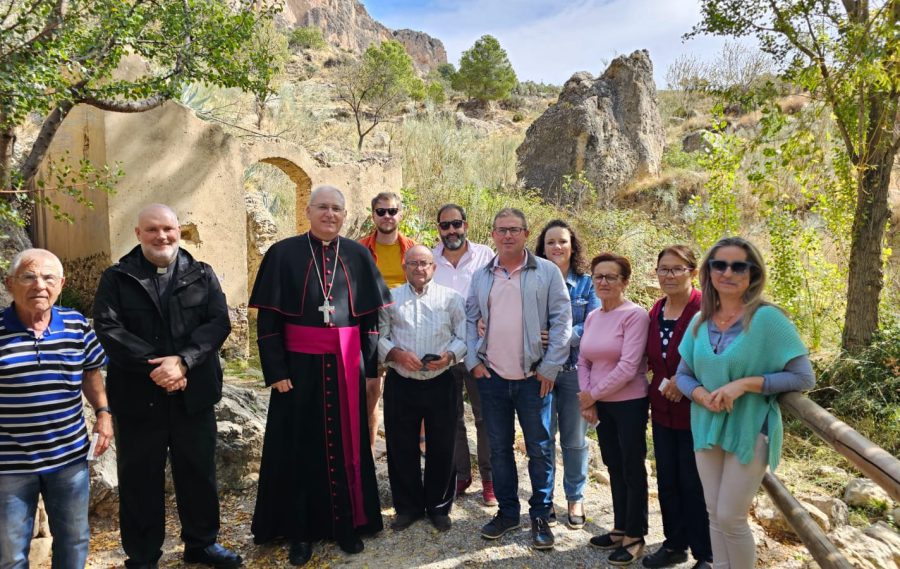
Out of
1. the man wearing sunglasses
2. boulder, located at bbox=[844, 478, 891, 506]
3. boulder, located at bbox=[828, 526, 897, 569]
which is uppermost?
the man wearing sunglasses

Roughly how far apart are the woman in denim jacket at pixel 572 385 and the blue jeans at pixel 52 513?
2.59 meters

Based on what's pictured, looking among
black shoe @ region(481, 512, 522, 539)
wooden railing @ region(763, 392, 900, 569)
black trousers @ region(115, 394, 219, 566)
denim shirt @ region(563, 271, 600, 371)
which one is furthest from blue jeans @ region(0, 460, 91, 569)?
wooden railing @ region(763, 392, 900, 569)

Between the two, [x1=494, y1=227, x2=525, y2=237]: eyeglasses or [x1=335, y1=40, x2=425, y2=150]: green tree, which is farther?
[x1=335, y1=40, x2=425, y2=150]: green tree

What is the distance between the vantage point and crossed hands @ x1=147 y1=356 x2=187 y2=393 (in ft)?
10.2

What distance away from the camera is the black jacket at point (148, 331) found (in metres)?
3.13

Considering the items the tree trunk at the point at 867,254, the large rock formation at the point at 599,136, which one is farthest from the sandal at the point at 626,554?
the large rock formation at the point at 599,136

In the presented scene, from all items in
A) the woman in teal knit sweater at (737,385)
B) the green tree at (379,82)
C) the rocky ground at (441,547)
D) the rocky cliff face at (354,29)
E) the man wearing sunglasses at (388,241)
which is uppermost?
the rocky cliff face at (354,29)

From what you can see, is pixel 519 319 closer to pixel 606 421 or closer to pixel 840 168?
pixel 606 421

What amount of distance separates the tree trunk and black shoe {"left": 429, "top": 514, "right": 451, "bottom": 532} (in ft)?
18.7

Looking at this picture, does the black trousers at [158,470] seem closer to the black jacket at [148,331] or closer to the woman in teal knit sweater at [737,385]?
the black jacket at [148,331]

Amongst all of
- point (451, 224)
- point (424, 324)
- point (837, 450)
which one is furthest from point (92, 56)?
point (837, 450)

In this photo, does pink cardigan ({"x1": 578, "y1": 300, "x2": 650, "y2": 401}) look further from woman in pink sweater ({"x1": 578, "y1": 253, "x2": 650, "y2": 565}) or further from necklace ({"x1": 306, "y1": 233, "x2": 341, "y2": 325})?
necklace ({"x1": 306, "y1": 233, "x2": 341, "y2": 325})

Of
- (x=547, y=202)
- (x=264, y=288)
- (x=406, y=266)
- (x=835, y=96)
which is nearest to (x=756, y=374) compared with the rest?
(x=406, y=266)

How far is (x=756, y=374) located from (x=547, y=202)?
12.3m
